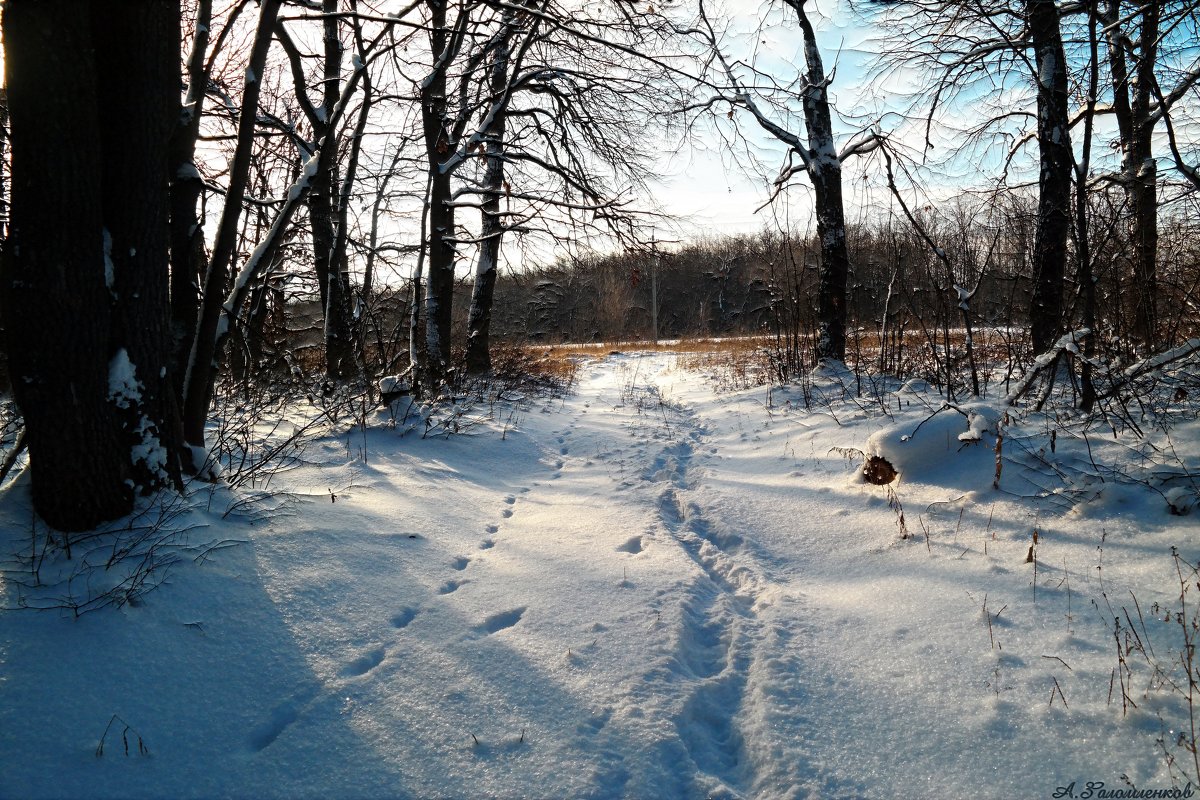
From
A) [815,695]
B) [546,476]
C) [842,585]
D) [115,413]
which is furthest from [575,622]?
[546,476]

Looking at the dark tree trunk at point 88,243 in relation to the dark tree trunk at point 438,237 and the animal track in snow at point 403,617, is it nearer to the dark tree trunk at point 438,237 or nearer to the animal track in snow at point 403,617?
the animal track in snow at point 403,617

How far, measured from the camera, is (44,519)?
8.64 ft

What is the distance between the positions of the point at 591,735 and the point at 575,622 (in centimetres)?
73

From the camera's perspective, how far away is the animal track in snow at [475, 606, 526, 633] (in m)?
2.68

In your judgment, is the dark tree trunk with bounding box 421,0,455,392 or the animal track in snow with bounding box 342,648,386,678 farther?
the dark tree trunk with bounding box 421,0,455,392

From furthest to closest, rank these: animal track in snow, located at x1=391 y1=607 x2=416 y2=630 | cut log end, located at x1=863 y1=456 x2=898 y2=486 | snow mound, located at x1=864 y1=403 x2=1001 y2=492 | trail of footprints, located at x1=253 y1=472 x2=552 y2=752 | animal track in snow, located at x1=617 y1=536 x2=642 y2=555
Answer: cut log end, located at x1=863 y1=456 x2=898 y2=486, snow mound, located at x1=864 y1=403 x2=1001 y2=492, animal track in snow, located at x1=617 y1=536 x2=642 y2=555, animal track in snow, located at x1=391 y1=607 x2=416 y2=630, trail of footprints, located at x1=253 y1=472 x2=552 y2=752

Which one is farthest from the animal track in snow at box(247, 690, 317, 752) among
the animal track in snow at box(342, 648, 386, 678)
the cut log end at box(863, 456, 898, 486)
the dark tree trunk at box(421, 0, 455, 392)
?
the dark tree trunk at box(421, 0, 455, 392)

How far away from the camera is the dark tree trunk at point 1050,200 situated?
6238 millimetres

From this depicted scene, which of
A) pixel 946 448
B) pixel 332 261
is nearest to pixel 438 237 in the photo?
pixel 332 261

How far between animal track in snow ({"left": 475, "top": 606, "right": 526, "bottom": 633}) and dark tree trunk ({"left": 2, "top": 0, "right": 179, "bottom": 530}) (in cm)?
177

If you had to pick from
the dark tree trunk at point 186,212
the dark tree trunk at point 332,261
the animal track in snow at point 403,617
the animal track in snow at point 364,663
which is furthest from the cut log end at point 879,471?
the dark tree trunk at point 332,261

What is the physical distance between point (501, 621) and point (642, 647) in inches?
26.4

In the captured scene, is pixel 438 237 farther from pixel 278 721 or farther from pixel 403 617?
pixel 278 721

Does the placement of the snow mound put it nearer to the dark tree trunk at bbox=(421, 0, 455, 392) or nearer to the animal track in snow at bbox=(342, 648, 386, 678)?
the animal track in snow at bbox=(342, 648, 386, 678)
